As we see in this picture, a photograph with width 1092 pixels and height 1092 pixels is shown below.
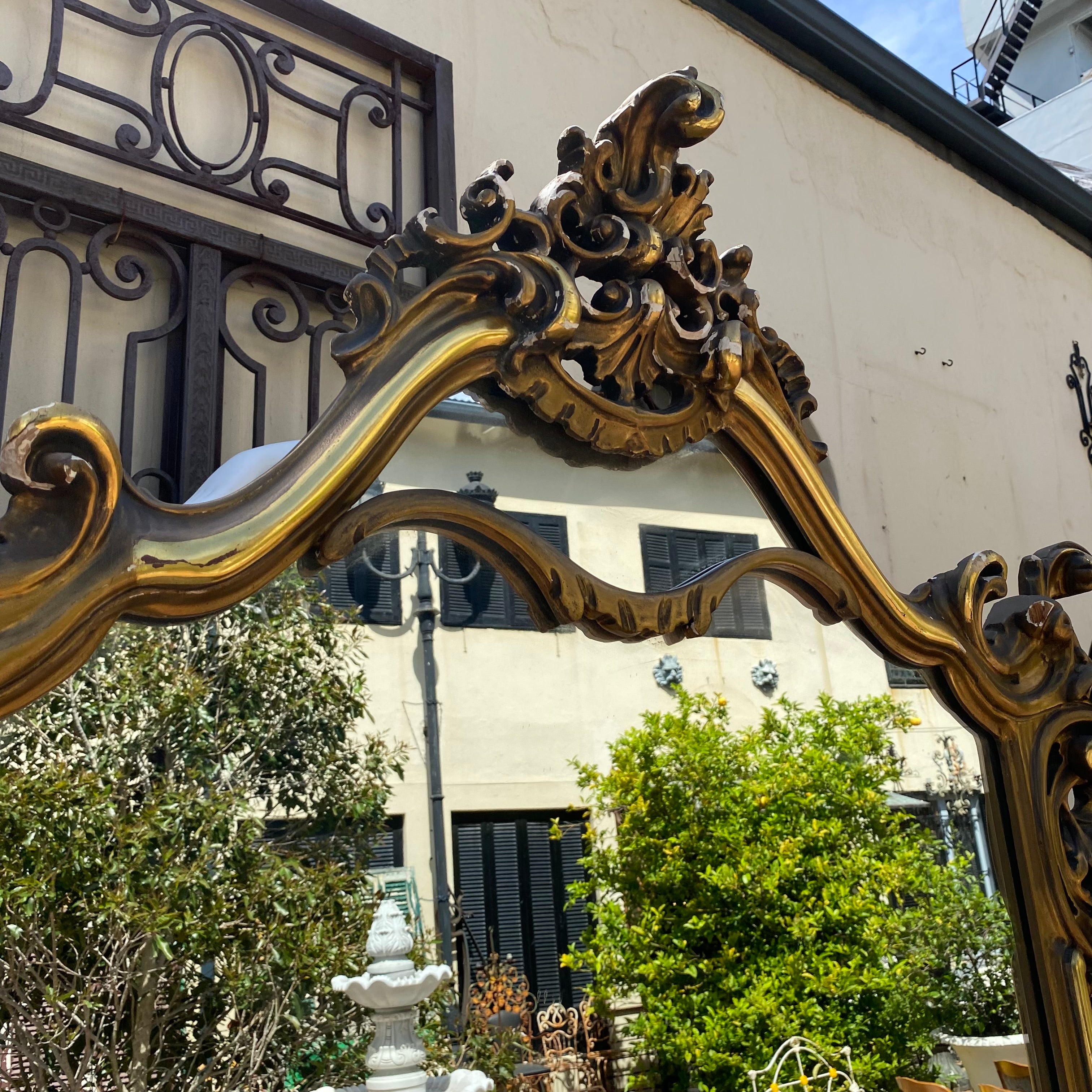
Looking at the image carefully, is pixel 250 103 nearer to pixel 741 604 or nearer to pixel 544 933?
pixel 741 604

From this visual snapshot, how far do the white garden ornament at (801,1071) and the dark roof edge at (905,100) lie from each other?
1104 mm

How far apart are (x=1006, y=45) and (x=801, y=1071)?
6.48m

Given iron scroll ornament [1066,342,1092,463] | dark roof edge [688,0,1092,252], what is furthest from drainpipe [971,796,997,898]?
iron scroll ornament [1066,342,1092,463]

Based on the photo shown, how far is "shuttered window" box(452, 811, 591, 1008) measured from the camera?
0.59 metres

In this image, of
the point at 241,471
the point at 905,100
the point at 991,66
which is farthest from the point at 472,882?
the point at 991,66

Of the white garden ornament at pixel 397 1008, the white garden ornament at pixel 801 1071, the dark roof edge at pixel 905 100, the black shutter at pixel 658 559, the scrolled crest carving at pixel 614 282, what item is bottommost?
the white garden ornament at pixel 801 1071

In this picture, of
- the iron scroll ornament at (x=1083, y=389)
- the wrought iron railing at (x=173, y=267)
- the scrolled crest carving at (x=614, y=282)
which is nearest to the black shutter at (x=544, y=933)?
the scrolled crest carving at (x=614, y=282)

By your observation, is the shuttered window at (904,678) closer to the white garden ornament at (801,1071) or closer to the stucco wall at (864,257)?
the white garden ornament at (801,1071)

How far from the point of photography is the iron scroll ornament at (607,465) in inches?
17.6

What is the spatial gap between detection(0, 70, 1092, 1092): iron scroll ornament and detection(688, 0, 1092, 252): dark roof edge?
768mm

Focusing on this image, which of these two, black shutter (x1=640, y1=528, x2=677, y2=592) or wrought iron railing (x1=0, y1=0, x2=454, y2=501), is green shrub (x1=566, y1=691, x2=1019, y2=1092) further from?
wrought iron railing (x1=0, y1=0, x2=454, y2=501)

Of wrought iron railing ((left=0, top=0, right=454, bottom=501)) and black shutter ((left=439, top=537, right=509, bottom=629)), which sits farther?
wrought iron railing ((left=0, top=0, right=454, bottom=501))

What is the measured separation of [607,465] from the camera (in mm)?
674

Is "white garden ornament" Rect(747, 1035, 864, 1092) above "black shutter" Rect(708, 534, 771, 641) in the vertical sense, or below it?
below
